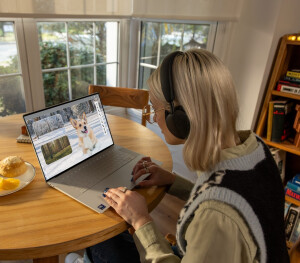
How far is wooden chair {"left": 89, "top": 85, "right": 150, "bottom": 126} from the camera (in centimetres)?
173

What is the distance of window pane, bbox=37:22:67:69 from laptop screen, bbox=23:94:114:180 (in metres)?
0.93

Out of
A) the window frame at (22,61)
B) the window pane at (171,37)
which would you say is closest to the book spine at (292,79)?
the window pane at (171,37)

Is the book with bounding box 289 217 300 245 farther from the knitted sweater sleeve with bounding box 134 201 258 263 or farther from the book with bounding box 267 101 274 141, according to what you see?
the knitted sweater sleeve with bounding box 134 201 258 263

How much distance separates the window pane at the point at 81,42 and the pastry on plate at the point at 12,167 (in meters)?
1.26

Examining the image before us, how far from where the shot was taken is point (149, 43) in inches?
89.5

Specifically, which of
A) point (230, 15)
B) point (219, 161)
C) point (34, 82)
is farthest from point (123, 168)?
point (230, 15)

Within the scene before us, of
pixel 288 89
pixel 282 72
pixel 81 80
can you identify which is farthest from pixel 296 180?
pixel 81 80

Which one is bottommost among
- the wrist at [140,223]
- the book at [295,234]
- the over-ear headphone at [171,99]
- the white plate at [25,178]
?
the book at [295,234]

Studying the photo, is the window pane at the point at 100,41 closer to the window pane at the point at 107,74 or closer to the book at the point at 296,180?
the window pane at the point at 107,74

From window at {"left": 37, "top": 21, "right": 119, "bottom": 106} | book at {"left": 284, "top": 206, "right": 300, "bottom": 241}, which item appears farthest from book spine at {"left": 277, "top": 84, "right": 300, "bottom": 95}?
window at {"left": 37, "top": 21, "right": 119, "bottom": 106}

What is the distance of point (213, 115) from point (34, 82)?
147cm

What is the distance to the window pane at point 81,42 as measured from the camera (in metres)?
1.93

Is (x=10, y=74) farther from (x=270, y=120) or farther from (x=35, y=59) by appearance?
(x=270, y=120)

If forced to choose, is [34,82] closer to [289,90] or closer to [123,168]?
[123,168]
